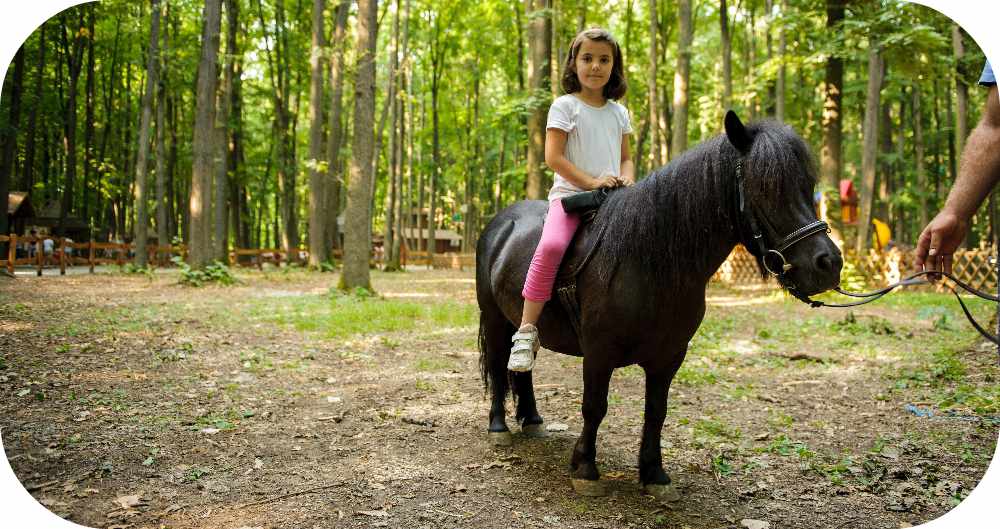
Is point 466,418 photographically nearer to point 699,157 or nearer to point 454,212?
point 699,157

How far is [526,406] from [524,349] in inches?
50.0

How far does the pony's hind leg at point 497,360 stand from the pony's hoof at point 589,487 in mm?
1118

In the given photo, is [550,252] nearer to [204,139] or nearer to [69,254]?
[204,139]

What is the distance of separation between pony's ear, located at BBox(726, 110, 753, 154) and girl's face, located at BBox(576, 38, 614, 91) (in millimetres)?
938

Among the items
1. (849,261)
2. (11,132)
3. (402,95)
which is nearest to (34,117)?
(11,132)

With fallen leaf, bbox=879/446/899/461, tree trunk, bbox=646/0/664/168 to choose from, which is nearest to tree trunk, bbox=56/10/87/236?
fallen leaf, bbox=879/446/899/461

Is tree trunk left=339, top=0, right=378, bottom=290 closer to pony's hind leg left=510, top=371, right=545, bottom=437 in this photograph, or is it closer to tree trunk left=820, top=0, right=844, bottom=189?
pony's hind leg left=510, top=371, right=545, bottom=437

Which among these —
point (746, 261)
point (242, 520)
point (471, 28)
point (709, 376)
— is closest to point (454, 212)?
point (471, 28)

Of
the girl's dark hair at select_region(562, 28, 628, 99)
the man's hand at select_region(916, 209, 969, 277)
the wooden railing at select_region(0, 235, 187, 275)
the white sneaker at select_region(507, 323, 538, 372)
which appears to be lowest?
the white sneaker at select_region(507, 323, 538, 372)

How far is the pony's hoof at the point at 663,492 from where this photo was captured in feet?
10.5

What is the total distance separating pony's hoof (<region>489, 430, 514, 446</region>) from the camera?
4.20 m

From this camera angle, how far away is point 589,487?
128 inches

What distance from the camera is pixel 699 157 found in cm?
289

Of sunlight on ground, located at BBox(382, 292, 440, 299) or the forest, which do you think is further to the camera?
sunlight on ground, located at BBox(382, 292, 440, 299)
